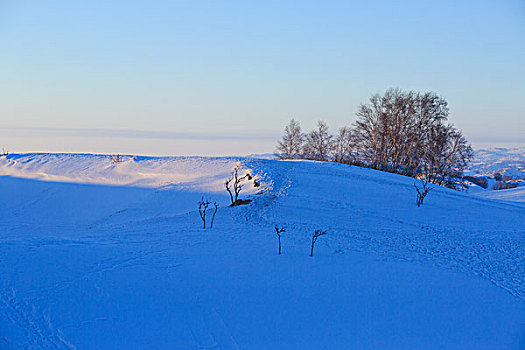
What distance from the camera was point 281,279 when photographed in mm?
6941

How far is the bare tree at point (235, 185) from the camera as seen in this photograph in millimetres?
12484

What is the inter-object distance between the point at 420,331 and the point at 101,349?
463 cm

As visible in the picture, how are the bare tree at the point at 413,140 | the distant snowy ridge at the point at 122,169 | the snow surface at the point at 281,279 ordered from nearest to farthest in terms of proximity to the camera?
the snow surface at the point at 281,279 → the distant snowy ridge at the point at 122,169 → the bare tree at the point at 413,140

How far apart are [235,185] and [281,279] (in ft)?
20.6

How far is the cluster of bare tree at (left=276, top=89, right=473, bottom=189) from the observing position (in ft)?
81.1

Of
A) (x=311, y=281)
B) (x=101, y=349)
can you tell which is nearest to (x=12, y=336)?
(x=101, y=349)

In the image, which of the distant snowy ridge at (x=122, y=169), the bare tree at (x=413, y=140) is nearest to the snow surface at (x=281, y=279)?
the distant snowy ridge at (x=122, y=169)

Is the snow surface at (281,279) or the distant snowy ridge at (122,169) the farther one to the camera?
the distant snowy ridge at (122,169)

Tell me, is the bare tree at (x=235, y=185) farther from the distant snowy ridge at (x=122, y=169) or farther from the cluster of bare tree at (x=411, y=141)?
the cluster of bare tree at (x=411, y=141)

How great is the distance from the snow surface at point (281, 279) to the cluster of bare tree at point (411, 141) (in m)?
11.8

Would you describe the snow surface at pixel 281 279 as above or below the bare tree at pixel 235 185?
below

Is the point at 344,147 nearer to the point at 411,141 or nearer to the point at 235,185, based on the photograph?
the point at 411,141

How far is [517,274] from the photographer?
302 inches

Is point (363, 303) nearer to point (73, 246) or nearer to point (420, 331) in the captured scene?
point (420, 331)
